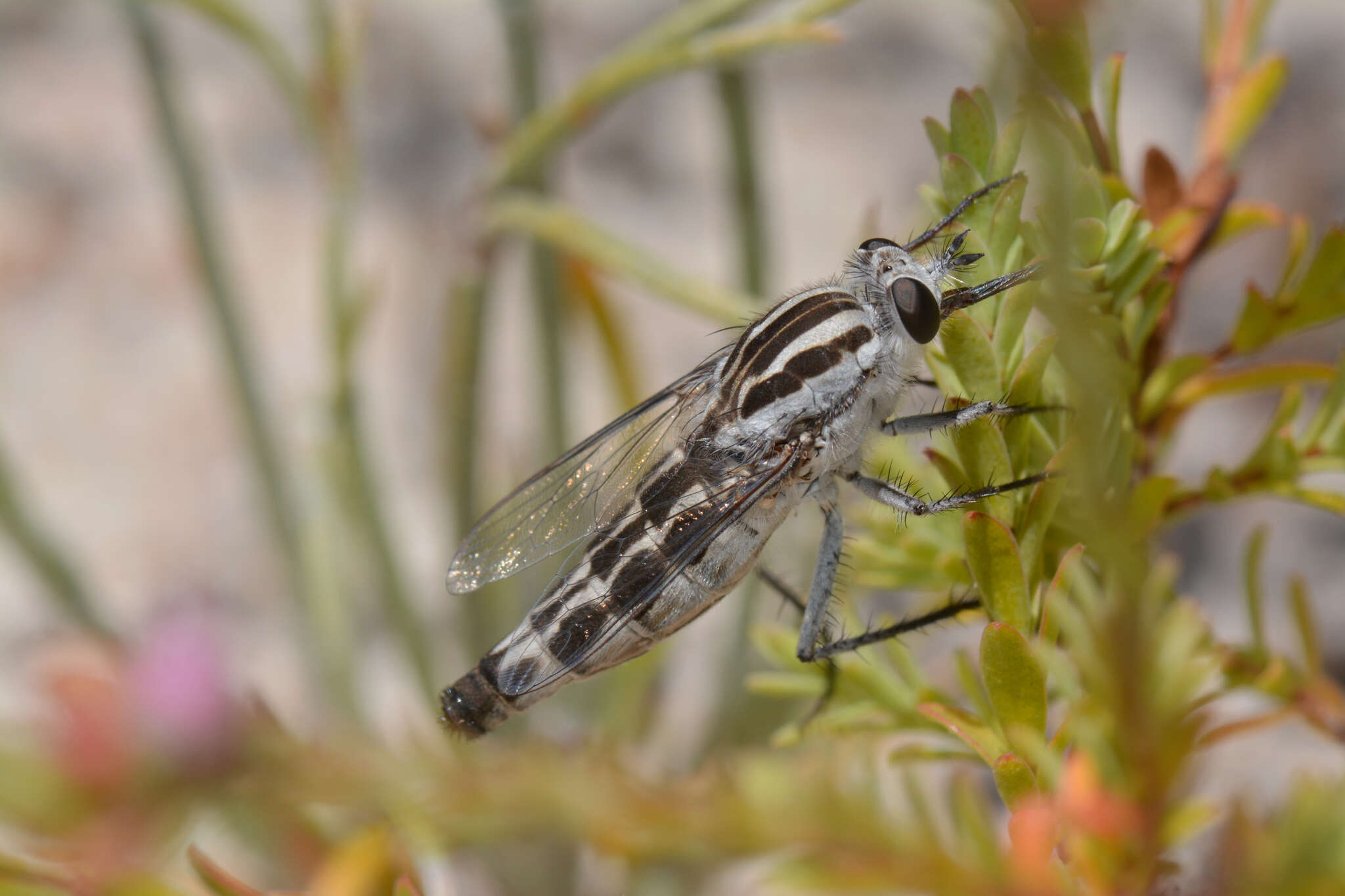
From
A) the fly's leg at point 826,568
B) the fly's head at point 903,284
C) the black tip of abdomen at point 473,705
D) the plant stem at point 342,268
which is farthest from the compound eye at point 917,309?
the plant stem at point 342,268

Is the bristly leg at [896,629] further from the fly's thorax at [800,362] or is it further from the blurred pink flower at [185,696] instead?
the blurred pink flower at [185,696]

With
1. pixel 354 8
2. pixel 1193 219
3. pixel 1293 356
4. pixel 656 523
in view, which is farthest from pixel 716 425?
pixel 1293 356

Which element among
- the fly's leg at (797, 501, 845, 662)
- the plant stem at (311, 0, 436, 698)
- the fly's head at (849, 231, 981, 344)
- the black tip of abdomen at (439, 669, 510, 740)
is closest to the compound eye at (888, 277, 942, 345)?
the fly's head at (849, 231, 981, 344)

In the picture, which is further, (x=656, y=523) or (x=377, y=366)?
(x=377, y=366)

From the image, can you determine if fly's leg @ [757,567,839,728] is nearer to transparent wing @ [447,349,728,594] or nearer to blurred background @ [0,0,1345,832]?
transparent wing @ [447,349,728,594]

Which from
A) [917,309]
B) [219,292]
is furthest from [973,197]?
[219,292]

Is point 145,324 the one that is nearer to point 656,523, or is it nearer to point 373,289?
point 373,289

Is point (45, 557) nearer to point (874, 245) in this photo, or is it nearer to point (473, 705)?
point (473, 705)
